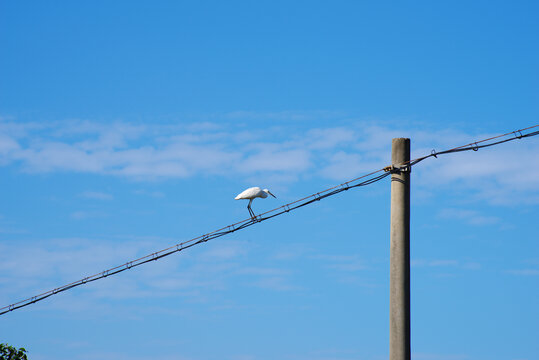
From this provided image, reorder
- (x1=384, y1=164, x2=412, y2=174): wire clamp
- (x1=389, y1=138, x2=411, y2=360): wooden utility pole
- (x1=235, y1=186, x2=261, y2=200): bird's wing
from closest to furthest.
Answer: (x1=389, y1=138, x2=411, y2=360): wooden utility pole, (x1=384, y1=164, x2=412, y2=174): wire clamp, (x1=235, y1=186, x2=261, y2=200): bird's wing

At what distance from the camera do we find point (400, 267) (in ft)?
36.5

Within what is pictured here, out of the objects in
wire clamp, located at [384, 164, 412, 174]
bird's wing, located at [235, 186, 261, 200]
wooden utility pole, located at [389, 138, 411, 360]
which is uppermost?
bird's wing, located at [235, 186, 261, 200]

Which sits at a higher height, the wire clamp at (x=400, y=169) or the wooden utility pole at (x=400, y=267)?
the wire clamp at (x=400, y=169)

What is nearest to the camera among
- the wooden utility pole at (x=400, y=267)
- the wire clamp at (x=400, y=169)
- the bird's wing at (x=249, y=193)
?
the wooden utility pole at (x=400, y=267)

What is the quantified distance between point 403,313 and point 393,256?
0.83 meters

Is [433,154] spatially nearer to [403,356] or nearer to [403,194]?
[403,194]

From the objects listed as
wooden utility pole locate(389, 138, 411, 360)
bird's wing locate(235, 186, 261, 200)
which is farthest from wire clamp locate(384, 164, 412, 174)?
bird's wing locate(235, 186, 261, 200)

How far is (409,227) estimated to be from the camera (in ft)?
37.2

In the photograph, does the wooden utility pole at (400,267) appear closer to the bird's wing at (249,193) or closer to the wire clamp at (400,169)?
the wire clamp at (400,169)

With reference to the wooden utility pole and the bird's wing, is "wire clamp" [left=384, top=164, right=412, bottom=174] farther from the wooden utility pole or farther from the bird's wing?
the bird's wing

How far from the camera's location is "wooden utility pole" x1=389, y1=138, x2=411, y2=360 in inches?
433

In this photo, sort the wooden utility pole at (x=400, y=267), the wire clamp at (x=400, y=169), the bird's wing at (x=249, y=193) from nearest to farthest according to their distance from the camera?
1. the wooden utility pole at (x=400, y=267)
2. the wire clamp at (x=400, y=169)
3. the bird's wing at (x=249, y=193)

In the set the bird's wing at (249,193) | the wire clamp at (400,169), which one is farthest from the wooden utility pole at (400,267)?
the bird's wing at (249,193)

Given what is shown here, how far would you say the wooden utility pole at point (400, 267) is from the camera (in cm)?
1101
